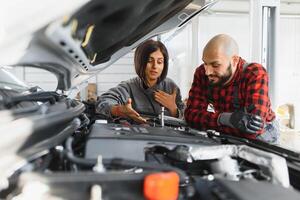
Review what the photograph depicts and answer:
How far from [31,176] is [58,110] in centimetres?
27

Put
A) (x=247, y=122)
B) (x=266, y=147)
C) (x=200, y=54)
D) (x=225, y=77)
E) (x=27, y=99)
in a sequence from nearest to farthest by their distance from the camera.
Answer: (x=27, y=99) → (x=266, y=147) → (x=247, y=122) → (x=225, y=77) → (x=200, y=54)

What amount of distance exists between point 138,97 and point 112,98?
171 millimetres

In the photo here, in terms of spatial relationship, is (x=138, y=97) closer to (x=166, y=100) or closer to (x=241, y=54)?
(x=166, y=100)

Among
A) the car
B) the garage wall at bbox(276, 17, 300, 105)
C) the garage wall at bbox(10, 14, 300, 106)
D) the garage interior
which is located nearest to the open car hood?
the car

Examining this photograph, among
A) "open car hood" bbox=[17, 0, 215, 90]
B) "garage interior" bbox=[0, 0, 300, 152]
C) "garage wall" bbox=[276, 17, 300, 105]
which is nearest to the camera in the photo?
"open car hood" bbox=[17, 0, 215, 90]

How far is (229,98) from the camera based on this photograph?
5.68 ft

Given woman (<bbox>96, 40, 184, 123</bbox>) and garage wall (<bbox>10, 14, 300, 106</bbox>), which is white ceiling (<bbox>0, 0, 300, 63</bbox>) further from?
garage wall (<bbox>10, 14, 300, 106</bbox>)

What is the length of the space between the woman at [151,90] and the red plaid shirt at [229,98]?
281 mm

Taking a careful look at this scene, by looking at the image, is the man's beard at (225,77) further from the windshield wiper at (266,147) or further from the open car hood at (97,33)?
the windshield wiper at (266,147)

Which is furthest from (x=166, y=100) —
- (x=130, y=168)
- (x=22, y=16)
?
(x=22, y=16)

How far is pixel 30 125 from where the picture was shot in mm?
686

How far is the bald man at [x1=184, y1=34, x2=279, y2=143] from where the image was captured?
1552 millimetres

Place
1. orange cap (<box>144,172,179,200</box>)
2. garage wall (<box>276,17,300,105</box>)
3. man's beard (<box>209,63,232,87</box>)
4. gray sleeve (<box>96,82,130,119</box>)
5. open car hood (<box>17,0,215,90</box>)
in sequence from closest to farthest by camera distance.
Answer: orange cap (<box>144,172,179,200</box>) < open car hood (<box>17,0,215,90</box>) < man's beard (<box>209,63,232,87</box>) < gray sleeve (<box>96,82,130,119</box>) < garage wall (<box>276,17,300,105</box>)

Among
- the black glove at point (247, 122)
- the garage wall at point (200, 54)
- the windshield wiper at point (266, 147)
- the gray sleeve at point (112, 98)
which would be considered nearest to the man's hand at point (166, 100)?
the gray sleeve at point (112, 98)
